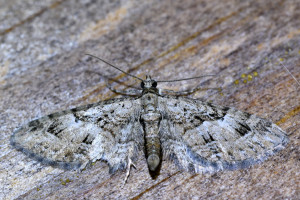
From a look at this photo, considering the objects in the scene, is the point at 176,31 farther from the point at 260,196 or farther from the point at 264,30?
the point at 260,196

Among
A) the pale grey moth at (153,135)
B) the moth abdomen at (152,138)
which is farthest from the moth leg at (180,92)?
the moth abdomen at (152,138)

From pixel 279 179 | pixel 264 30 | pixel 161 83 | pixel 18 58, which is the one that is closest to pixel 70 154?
pixel 161 83

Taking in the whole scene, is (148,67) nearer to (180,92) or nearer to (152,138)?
(180,92)

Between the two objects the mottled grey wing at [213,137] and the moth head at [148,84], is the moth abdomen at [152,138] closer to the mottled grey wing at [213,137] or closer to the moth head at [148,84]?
the mottled grey wing at [213,137]

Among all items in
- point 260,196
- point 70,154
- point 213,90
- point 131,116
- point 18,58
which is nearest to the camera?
point 260,196

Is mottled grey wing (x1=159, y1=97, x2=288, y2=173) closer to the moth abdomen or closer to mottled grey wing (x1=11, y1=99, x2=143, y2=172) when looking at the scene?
the moth abdomen
